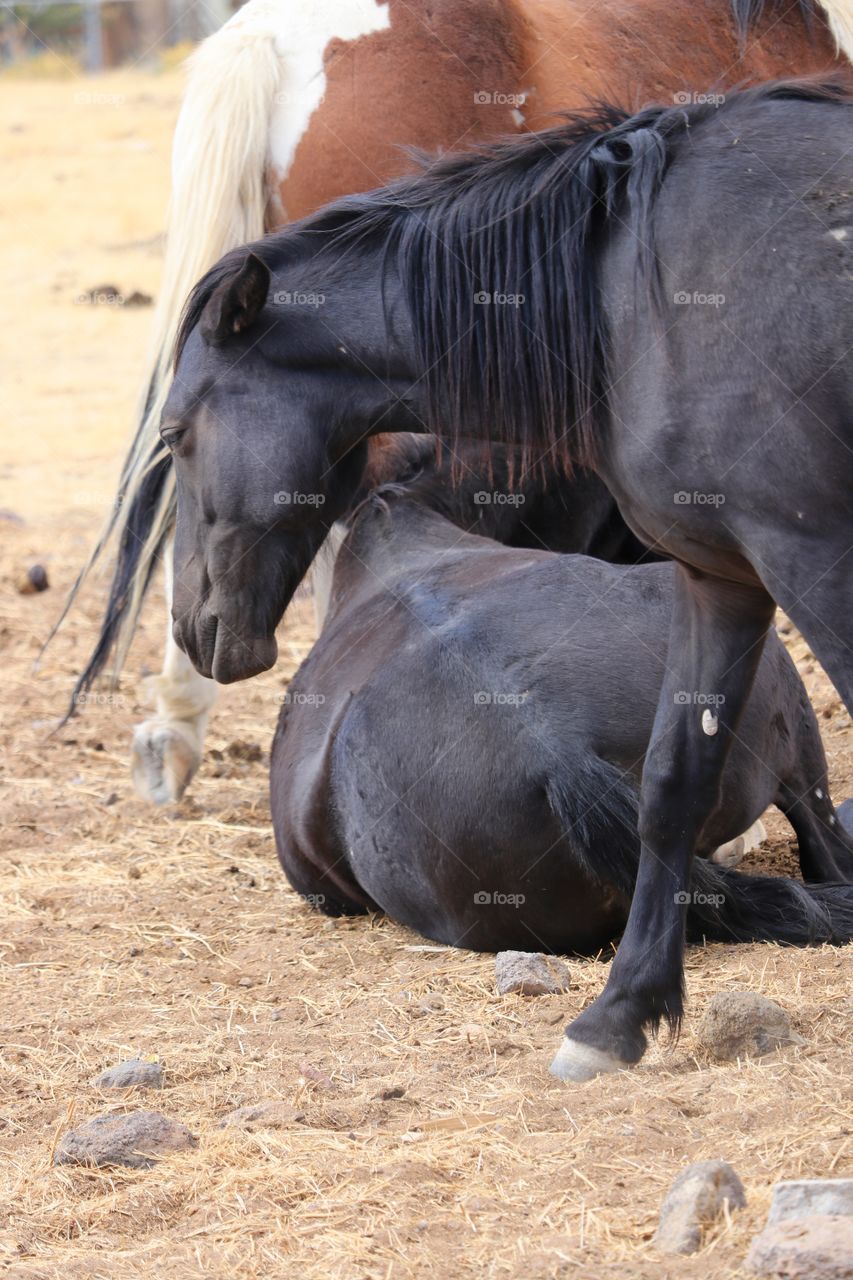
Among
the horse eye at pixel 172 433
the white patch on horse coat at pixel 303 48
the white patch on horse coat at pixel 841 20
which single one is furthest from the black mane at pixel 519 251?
the white patch on horse coat at pixel 841 20

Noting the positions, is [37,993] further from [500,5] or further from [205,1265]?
[500,5]

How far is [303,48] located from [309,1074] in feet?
11.2

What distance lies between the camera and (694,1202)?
222 centimetres

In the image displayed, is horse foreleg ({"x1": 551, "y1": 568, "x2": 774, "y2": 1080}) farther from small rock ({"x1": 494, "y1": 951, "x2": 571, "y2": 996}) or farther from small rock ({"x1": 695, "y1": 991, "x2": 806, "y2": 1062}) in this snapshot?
small rock ({"x1": 494, "y1": 951, "x2": 571, "y2": 996})

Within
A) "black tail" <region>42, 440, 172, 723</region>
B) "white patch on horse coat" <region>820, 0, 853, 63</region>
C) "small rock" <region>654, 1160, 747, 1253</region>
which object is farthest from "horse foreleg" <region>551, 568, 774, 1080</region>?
"white patch on horse coat" <region>820, 0, 853, 63</region>

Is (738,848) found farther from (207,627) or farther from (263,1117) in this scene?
(263,1117)

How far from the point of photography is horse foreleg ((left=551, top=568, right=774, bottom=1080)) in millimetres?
3002

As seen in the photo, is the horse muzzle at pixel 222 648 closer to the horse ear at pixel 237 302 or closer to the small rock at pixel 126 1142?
the horse ear at pixel 237 302

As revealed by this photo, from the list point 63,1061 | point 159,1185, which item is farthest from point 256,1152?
point 63,1061

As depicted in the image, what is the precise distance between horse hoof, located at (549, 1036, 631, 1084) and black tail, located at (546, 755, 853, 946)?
568mm

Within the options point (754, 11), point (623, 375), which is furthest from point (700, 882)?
point (754, 11)

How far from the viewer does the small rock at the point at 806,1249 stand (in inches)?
77.6

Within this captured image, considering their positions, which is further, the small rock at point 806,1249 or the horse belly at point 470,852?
the horse belly at point 470,852

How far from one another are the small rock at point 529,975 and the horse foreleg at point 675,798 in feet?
1.18
